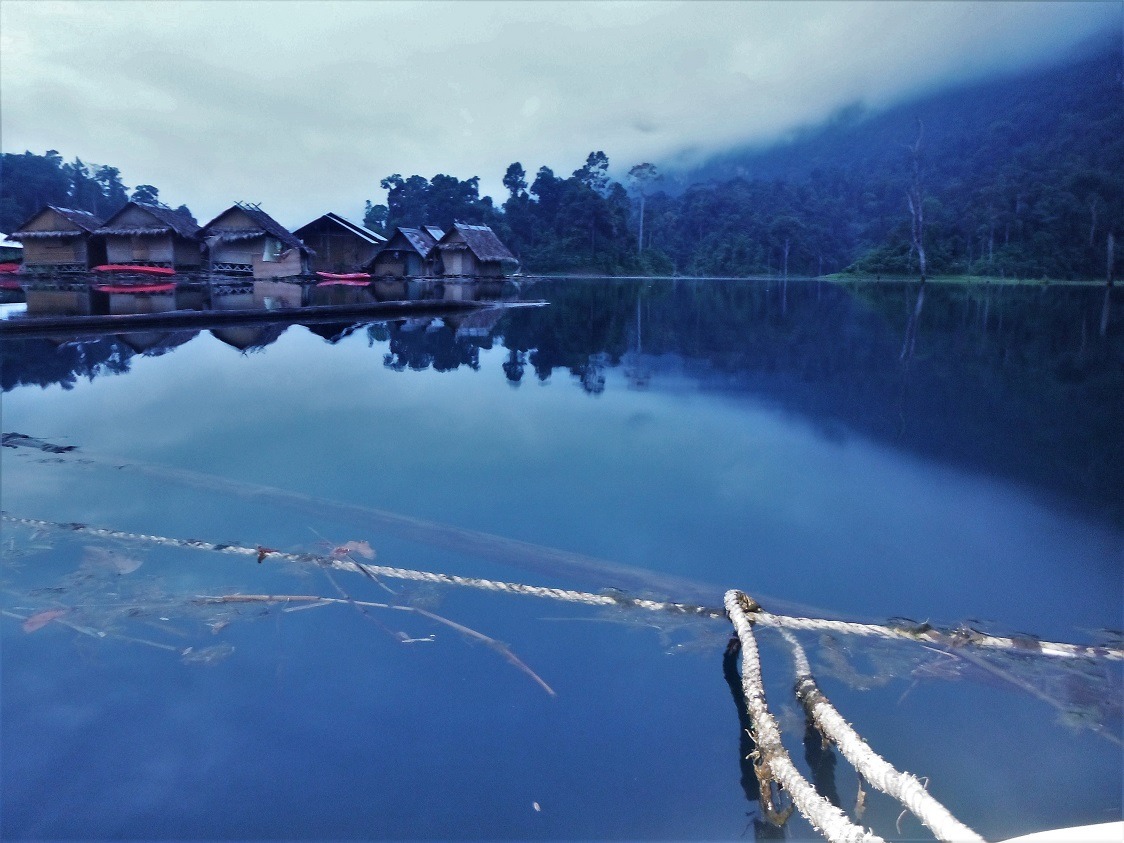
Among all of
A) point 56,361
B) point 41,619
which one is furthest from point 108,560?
point 56,361

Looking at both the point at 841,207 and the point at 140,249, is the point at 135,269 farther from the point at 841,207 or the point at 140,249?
the point at 841,207

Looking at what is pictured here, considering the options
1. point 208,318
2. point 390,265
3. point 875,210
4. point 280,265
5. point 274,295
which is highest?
point 875,210

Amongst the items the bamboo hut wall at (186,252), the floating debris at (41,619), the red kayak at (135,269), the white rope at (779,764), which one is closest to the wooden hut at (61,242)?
the red kayak at (135,269)

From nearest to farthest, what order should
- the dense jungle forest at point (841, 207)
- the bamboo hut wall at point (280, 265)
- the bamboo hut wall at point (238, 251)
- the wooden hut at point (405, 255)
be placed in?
the bamboo hut wall at point (238, 251) < the bamboo hut wall at point (280, 265) < the wooden hut at point (405, 255) < the dense jungle forest at point (841, 207)

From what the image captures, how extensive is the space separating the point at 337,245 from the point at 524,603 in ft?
86.8

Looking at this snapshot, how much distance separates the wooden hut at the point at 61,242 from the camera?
21609 millimetres

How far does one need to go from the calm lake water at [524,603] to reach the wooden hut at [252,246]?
664 inches

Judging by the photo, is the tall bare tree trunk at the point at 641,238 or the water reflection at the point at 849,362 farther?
the tall bare tree trunk at the point at 641,238

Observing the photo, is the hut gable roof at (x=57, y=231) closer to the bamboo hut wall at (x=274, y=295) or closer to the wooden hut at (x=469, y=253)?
the bamboo hut wall at (x=274, y=295)

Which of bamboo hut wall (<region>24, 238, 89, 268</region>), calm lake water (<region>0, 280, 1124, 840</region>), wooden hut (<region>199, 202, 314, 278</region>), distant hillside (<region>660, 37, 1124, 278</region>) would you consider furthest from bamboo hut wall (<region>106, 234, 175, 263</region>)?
distant hillside (<region>660, 37, 1124, 278</region>)

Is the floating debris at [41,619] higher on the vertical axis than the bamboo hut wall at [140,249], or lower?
lower

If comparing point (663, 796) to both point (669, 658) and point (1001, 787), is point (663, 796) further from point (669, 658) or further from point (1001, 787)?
point (1001, 787)

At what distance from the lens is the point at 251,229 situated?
2288cm

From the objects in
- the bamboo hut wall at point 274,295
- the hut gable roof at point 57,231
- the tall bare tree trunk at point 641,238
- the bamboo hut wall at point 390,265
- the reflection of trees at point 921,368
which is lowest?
the reflection of trees at point 921,368
